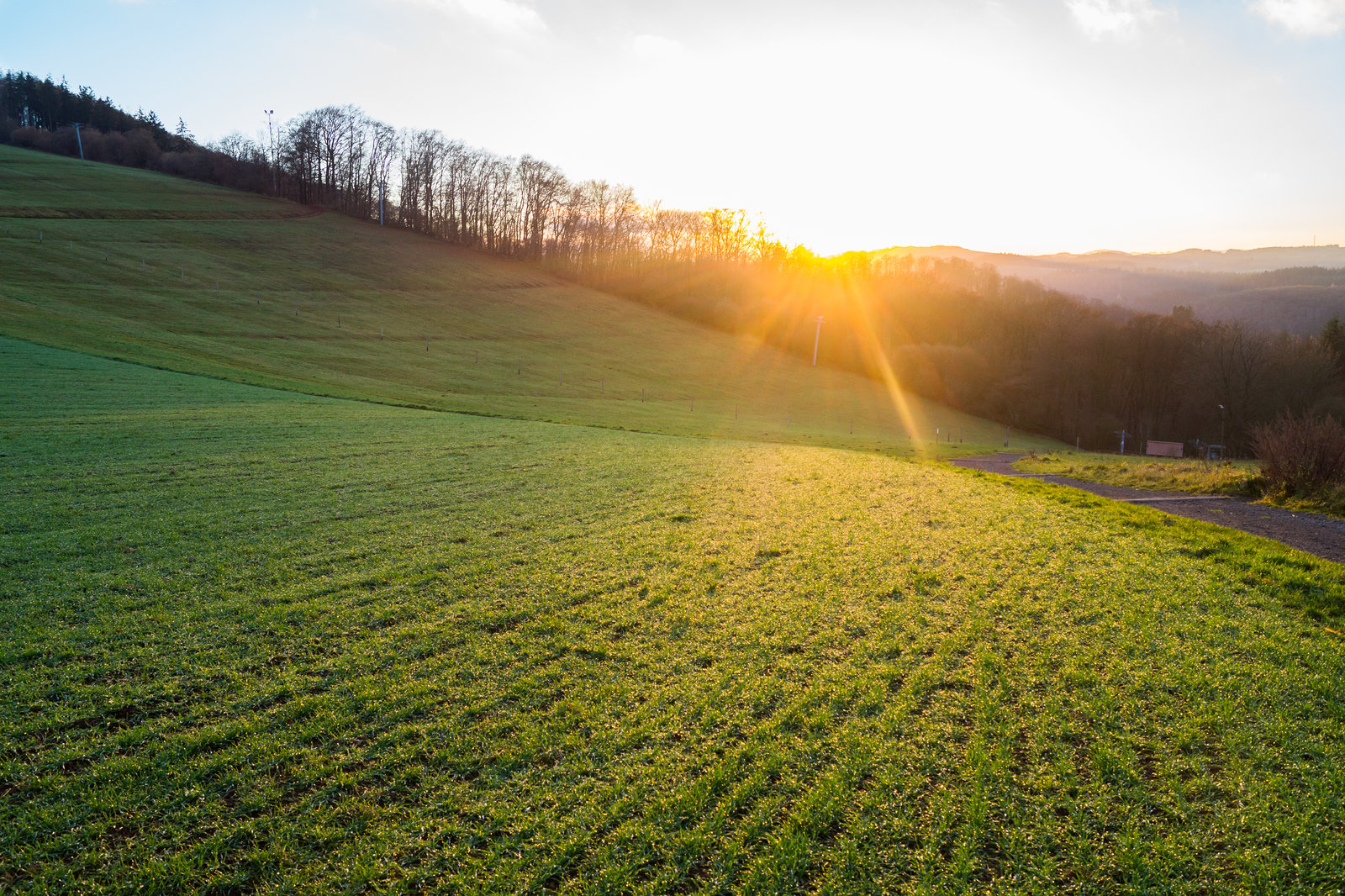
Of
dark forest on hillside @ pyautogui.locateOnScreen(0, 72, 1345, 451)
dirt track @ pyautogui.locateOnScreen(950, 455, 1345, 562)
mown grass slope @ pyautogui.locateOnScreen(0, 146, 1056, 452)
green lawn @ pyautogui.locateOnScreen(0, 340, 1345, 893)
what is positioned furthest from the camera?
dark forest on hillside @ pyautogui.locateOnScreen(0, 72, 1345, 451)

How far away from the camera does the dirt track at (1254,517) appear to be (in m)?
12.8

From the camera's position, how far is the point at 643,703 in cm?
609

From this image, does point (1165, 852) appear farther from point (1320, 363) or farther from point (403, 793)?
point (1320, 363)

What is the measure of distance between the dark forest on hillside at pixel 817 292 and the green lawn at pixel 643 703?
71028 millimetres

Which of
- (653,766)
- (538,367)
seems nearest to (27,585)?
(653,766)

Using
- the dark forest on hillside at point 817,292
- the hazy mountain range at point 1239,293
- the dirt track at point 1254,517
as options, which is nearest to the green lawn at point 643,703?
the dirt track at point 1254,517

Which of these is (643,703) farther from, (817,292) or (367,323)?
(817,292)

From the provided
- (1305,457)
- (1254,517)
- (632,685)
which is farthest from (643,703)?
(1305,457)

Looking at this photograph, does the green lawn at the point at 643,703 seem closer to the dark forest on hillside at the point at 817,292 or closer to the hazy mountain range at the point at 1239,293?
the dark forest on hillside at the point at 817,292

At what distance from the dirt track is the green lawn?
1.73m

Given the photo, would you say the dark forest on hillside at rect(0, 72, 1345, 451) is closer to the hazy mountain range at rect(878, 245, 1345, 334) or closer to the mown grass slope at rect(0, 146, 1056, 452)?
the mown grass slope at rect(0, 146, 1056, 452)

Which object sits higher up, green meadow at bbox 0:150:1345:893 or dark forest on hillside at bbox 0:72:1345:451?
dark forest on hillside at bbox 0:72:1345:451

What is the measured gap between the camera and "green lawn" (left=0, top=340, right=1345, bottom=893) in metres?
4.31

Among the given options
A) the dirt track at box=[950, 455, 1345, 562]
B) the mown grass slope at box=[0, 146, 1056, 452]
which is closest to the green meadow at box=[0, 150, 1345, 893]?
the dirt track at box=[950, 455, 1345, 562]
